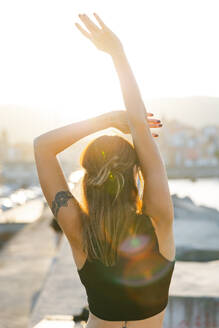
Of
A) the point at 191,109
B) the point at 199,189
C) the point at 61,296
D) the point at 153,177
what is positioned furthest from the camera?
the point at 191,109

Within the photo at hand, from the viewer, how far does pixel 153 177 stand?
1.35 metres

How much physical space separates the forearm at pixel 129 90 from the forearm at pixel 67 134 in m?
0.20

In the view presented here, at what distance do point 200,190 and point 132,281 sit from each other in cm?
7115

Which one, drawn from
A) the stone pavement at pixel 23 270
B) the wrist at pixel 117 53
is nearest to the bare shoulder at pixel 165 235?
the wrist at pixel 117 53

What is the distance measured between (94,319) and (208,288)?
16.5 feet

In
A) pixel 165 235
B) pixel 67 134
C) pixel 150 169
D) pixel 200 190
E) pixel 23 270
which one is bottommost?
pixel 200 190

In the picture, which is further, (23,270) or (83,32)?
(23,270)

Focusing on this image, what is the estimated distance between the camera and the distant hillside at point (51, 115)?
155m

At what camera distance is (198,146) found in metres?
99.6

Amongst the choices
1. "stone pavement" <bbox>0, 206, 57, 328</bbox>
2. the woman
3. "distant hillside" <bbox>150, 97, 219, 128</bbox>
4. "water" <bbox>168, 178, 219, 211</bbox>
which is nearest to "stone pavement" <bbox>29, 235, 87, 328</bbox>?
"stone pavement" <bbox>0, 206, 57, 328</bbox>

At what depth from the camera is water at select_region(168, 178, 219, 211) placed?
192ft

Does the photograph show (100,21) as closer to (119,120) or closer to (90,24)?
(90,24)

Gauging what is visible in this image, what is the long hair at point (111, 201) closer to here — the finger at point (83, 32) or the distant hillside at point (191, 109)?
the finger at point (83, 32)

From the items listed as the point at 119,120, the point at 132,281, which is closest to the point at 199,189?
the point at 119,120
